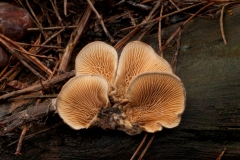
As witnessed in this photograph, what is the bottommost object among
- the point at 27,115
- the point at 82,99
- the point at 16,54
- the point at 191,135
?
the point at 191,135

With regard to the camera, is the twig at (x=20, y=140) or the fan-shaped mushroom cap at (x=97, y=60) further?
the fan-shaped mushroom cap at (x=97, y=60)

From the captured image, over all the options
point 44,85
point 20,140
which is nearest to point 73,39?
point 44,85

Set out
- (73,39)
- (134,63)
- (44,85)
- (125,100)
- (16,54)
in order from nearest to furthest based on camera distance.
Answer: (125,100) < (134,63) < (44,85) < (16,54) < (73,39)

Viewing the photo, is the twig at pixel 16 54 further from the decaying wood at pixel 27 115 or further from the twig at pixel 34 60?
the decaying wood at pixel 27 115

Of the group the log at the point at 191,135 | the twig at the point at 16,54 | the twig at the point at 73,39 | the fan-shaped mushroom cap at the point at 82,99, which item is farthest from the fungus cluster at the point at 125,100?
the twig at the point at 16,54

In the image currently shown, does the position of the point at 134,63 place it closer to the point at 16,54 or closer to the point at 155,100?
the point at 155,100

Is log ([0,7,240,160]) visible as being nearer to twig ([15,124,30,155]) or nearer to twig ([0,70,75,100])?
twig ([15,124,30,155])
